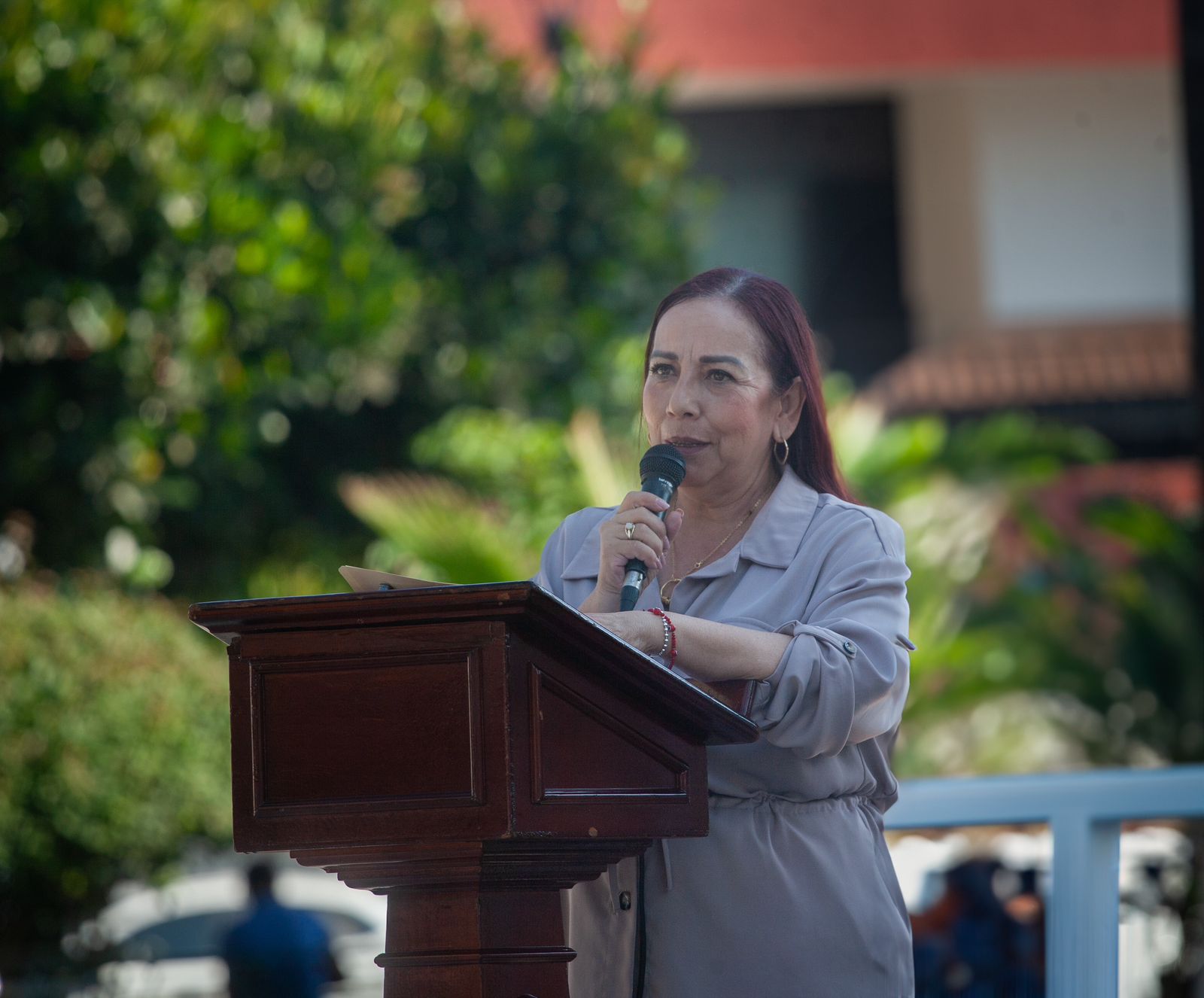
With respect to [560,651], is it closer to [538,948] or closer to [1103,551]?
[538,948]

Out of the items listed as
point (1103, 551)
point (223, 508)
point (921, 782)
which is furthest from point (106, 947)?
point (1103, 551)

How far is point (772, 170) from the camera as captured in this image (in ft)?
53.4

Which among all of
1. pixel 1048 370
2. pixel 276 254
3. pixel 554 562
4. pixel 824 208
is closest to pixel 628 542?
pixel 554 562

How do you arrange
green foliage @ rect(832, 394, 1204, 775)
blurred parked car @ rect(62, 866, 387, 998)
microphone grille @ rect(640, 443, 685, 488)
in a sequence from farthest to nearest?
green foliage @ rect(832, 394, 1204, 775)
blurred parked car @ rect(62, 866, 387, 998)
microphone grille @ rect(640, 443, 685, 488)

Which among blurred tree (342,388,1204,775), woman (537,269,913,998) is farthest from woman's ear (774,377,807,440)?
blurred tree (342,388,1204,775)

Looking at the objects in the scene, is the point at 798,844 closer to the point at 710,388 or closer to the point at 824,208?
the point at 710,388

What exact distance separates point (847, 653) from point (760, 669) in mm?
114

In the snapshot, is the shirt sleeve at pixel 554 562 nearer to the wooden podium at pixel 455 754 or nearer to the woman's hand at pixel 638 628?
the woman's hand at pixel 638 628

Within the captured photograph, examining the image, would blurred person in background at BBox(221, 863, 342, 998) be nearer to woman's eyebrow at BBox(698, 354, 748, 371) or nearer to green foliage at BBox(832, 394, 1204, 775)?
green foliage at BBox(832, 394, 1204, 775)

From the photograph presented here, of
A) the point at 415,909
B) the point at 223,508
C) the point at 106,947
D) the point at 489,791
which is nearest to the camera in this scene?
the point at 489,791

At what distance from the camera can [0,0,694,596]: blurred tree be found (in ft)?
26.7

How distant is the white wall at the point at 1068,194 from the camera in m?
15.0

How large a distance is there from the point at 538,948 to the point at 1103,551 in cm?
1251

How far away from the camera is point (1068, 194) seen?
15.1m
